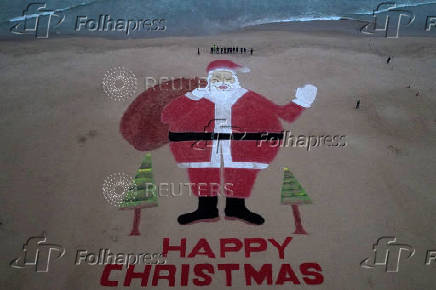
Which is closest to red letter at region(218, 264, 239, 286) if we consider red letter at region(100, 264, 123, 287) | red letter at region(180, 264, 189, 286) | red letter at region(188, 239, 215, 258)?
red letter at region(188, 239, 215, 258)

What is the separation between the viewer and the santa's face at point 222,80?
13297mm

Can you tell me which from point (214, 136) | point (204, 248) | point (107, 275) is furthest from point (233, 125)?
point (107, 275)

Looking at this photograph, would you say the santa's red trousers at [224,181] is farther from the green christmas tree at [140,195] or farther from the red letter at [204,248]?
the red letter at [204,248]

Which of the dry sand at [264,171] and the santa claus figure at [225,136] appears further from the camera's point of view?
the santa claus figure at [225,136]

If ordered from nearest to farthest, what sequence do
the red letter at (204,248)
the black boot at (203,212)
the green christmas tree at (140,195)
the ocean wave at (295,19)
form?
the red letter at (204,248) < the black boot at (203,212) < the green christmas tree at (140,195) < the ocean wave at (295,19)

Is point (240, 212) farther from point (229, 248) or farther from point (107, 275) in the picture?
point (107, 275)

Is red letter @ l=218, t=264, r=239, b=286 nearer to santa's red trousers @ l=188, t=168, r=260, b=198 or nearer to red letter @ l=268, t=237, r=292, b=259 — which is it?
red letter @ l=268, t=237, r=292, b=259

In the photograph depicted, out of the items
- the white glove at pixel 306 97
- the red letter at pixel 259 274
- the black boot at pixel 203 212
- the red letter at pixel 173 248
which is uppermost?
the white glove at pixel 306 97

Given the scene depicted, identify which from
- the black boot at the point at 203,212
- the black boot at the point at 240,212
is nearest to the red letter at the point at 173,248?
the black boot at the point at 203,212

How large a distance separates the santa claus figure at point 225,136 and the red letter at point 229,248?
852 millimetres

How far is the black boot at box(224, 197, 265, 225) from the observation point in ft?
38.1

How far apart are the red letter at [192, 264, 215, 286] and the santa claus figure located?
5.28 feet

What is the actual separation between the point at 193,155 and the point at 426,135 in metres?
10.3

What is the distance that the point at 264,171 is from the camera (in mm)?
12750
